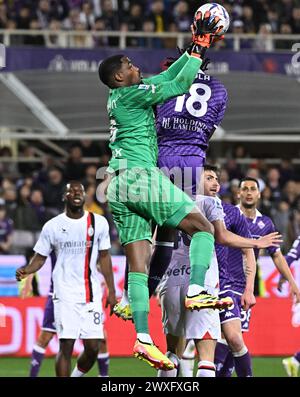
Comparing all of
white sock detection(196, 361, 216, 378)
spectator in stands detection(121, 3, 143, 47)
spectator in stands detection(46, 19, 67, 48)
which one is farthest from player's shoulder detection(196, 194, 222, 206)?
spectator in stands detection(121, 3, 143, 47)

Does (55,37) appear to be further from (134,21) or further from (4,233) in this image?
(4,233)

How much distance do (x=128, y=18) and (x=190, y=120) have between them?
1537 cm

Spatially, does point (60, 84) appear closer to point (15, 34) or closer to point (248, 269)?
point (15, 34)

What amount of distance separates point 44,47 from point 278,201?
5607 mm

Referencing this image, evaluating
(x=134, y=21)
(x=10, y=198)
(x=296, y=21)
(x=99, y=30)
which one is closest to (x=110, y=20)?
(x=134, y=21)

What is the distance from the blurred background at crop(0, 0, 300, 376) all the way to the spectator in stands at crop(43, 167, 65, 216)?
3cm

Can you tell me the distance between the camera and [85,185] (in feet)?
63.4

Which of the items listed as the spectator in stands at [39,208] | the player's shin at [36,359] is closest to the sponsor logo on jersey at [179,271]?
the player's shin at [36,359]

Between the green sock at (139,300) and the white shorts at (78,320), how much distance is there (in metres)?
2.96

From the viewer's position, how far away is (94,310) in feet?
39.2

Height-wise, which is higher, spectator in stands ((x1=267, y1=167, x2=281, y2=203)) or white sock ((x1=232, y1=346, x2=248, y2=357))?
spectator in stands ((x1=267, y1=167, x2=281, y2=203))

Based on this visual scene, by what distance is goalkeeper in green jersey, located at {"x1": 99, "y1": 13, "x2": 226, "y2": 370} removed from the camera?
28.7 feet

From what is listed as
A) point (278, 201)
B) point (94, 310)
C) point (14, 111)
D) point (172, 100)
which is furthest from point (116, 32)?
point (172, 100)

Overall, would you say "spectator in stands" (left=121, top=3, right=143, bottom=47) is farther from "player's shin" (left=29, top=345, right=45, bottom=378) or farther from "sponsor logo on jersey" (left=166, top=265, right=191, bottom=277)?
"sponsor logo on jersey" (left=166, top=265, right=191, bottom=277)
